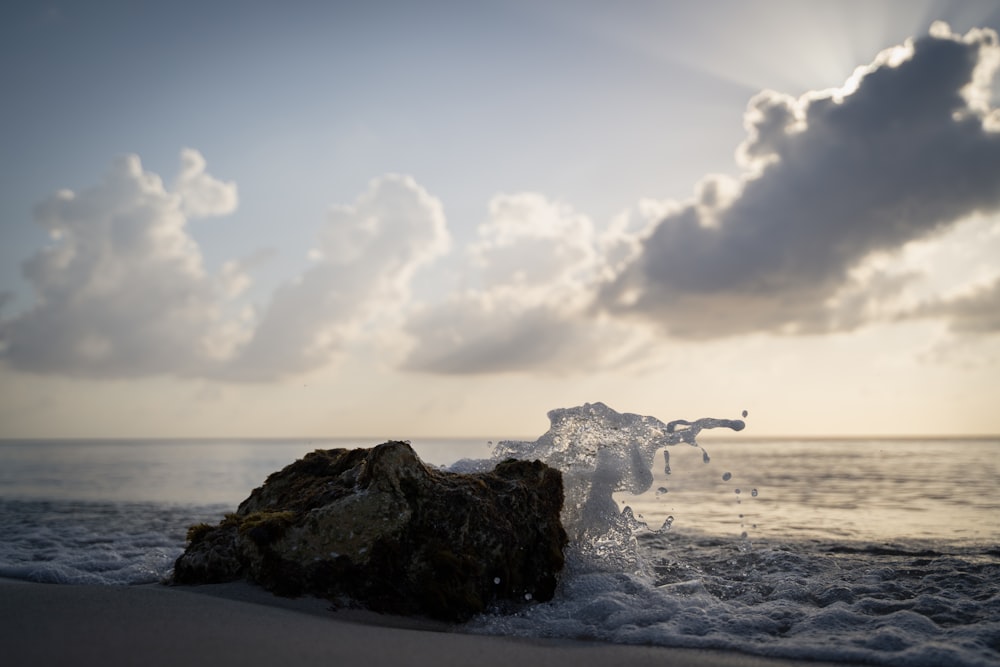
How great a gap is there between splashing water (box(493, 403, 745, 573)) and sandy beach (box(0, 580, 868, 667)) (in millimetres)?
2812

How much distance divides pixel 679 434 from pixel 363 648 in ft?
18.8

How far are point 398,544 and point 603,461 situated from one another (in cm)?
366

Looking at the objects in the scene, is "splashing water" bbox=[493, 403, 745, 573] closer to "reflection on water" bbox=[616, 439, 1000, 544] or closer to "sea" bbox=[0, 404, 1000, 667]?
"sea" bbox=[0, 404, 1000, 667]

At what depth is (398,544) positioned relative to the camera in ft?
19.4

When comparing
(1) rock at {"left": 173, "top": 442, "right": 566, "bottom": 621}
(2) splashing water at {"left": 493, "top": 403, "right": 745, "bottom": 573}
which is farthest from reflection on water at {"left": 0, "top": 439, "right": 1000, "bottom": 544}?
(1) rock at {"left": 173, "top": 442, "right": 566, "bottom": 621}

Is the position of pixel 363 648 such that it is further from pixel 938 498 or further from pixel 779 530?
pixel 938 498

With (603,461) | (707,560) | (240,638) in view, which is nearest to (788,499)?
(707,560)

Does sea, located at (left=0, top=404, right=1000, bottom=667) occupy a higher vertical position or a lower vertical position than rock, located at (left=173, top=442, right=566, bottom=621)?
lower

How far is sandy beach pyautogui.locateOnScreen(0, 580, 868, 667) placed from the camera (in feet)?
13.1

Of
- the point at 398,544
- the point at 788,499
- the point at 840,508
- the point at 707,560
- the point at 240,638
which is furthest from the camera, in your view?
the point at 788,499

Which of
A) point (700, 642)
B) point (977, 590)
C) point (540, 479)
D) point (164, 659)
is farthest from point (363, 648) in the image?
point (977, 590)

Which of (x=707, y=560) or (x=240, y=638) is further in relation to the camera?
(x=707, y=560)

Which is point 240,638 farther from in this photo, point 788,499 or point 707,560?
point 788,499

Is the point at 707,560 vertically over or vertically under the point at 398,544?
under
